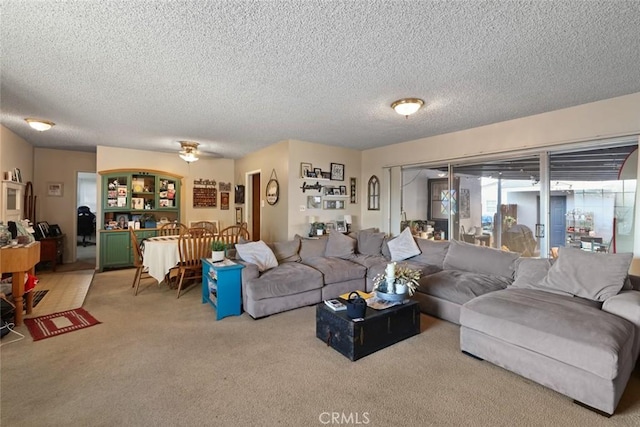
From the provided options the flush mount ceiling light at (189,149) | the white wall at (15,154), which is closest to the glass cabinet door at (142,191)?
the flush mount ceiling light at (189,149)

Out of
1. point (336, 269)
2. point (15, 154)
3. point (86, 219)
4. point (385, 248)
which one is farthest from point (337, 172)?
point (86, 219)

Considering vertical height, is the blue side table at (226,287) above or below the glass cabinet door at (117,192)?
below

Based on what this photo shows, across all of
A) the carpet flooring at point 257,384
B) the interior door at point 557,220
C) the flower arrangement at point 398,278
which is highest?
the interior door at point 557,220

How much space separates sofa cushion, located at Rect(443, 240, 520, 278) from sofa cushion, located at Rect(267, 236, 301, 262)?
210 cm

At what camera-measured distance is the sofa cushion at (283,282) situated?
3.17 meters

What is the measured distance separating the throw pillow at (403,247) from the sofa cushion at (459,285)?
768 millimetres

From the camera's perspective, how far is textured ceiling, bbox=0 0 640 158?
1.75m

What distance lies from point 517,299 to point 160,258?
4.21 metres

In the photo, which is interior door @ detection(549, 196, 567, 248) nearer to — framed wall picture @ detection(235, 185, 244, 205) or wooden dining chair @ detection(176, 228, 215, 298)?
wooden dining chair @ detection(176, 228, 215, 298)

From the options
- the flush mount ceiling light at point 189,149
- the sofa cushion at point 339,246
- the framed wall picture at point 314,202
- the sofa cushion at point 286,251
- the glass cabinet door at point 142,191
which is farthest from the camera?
the glass cabinet door at point 142,191

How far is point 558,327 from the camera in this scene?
1992 mm

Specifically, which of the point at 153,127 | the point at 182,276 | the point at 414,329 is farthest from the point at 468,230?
the point at 153,127

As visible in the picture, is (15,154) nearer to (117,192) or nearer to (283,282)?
(117,192)

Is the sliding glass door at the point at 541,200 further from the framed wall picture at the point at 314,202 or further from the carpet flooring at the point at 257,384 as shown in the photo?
the framed wall picture at the point at 314,202
